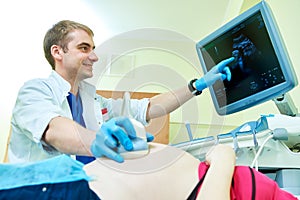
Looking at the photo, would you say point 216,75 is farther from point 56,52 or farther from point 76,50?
point 56,52

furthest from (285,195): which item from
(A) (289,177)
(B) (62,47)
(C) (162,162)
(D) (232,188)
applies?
(B) (62,47)

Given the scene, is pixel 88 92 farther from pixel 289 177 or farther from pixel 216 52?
pixel 289 177

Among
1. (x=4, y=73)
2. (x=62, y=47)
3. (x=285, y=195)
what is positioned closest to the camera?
(x=285, y=195)

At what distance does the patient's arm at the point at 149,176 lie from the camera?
56 cm

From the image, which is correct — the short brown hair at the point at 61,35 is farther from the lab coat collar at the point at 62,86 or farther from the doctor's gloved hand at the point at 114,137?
the doctor's gloved hand at the point at 114,137

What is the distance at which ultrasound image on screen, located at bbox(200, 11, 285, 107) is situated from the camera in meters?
0.87

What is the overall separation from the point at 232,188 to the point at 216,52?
24.9 inches

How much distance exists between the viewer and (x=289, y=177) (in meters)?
0.86

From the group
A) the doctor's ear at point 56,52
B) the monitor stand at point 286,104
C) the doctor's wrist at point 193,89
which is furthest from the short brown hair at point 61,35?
the monitor stand at point 286,104

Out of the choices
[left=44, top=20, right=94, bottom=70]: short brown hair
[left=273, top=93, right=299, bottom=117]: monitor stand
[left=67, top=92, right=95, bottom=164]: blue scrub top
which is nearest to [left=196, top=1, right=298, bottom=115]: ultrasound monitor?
[left=273, top=93, right=299, bottom=117]: monitor stand

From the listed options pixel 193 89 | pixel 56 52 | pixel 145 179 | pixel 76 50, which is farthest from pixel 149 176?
pixel 56 52

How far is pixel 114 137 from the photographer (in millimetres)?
622

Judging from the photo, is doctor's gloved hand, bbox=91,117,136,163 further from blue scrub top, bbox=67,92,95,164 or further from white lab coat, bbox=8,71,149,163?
blue scrub top, bbox=67,92,95,164

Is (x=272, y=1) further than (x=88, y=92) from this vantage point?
Yes
